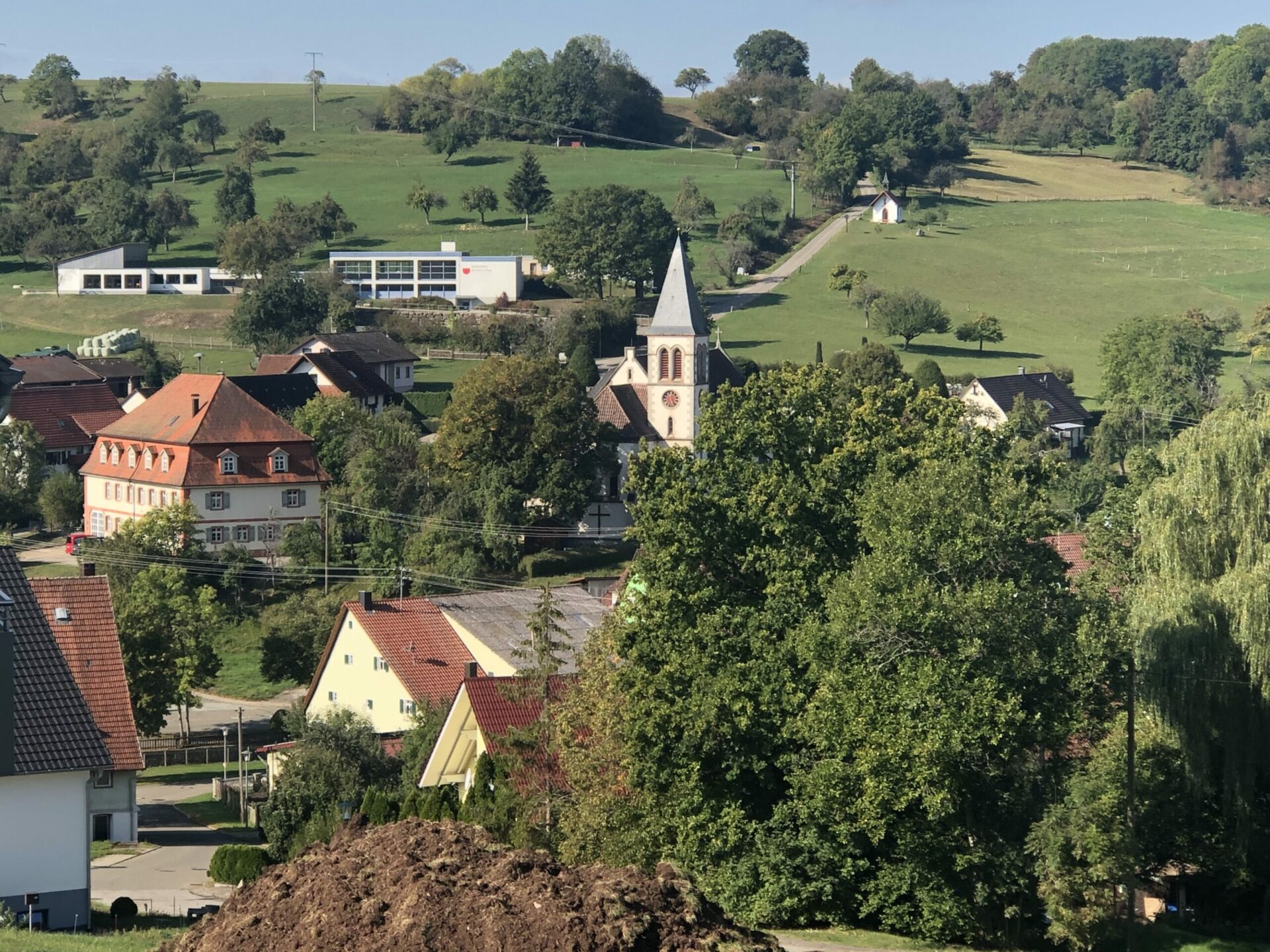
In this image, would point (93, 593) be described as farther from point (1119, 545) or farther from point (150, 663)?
point (1119, 545)

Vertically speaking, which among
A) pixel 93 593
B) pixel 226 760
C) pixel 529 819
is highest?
pixel 93 593

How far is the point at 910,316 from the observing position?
356 ft

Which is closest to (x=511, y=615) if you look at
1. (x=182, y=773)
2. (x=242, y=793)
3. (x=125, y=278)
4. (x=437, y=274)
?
(x=182, y=773)

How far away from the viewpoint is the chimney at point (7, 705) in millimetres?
23578

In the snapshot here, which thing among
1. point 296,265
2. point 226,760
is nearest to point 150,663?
point 226,760

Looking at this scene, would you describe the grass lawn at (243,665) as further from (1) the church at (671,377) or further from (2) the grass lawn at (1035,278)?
(2) the grass lawn at (1035,278)

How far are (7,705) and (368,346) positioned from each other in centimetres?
7812

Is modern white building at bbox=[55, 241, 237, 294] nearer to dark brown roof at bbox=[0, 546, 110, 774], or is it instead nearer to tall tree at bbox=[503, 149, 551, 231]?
tall tree at bbox=[503, 149, 551, 231]

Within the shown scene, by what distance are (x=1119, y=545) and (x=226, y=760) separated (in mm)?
24988

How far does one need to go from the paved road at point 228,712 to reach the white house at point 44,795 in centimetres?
2743

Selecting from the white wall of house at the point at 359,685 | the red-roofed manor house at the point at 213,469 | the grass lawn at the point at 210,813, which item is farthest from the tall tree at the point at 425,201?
the grass lawn at the point at 210,813

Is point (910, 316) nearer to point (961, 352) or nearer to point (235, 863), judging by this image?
point (961, 352)

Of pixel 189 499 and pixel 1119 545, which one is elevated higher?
pixel 1119 545

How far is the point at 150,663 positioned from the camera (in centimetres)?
4931
